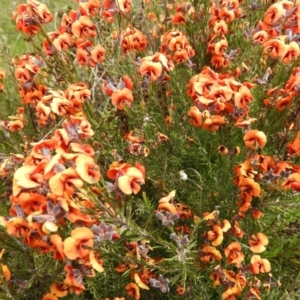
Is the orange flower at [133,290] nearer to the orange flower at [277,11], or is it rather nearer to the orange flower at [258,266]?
the orange flower at [258,266]

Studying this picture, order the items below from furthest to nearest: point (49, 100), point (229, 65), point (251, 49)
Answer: point (251, 49), point (229, 65), point (49, 100)

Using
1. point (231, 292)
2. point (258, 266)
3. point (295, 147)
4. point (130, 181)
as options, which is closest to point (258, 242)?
point (258, 266)

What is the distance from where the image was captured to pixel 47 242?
134 centimetres

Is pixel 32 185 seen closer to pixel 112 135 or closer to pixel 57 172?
pixel 57 172

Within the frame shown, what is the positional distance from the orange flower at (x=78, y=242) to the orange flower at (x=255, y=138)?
58cm

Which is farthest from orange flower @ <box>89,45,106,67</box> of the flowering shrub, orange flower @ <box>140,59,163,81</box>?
orange flower @ <box>140,59,163,81</box>

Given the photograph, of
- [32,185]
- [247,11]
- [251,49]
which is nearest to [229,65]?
[251,49]

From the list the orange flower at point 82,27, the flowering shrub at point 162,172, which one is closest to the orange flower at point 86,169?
the flowering shrub at point 162,172

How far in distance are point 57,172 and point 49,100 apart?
0.62m

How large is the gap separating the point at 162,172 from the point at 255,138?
0.50 meters

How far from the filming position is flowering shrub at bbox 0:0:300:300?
123cm

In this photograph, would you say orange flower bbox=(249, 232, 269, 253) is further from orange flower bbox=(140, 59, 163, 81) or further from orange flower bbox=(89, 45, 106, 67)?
orange flower bbox=(89, 45, 106, 67)

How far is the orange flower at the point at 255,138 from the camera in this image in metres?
1.45

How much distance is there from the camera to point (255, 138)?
1469 millimetres
